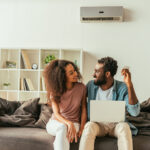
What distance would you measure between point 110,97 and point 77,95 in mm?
292

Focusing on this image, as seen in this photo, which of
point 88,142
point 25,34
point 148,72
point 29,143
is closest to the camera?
point 88,142

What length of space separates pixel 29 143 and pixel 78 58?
197cm

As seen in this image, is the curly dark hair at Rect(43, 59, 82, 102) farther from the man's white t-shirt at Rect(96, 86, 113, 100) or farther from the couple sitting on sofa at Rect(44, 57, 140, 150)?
the man's white t-shirt at Rect(96, 86, 113, 100)

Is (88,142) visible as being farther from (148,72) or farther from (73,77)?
(148,72)

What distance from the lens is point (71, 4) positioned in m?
4.03

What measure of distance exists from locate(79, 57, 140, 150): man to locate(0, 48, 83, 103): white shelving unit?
4.41ft

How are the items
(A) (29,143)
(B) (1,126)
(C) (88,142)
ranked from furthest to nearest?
(B) (1,126)
(A) (29,143)
(C) (88,142)

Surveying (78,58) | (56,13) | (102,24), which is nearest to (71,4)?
→ (56,13)

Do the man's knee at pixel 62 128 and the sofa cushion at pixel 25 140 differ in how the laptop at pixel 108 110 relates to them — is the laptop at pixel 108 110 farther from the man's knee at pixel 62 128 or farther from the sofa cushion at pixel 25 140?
the sofa cushion at pixel 25 140

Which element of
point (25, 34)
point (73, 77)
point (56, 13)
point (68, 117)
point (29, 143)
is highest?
point (56, 13)

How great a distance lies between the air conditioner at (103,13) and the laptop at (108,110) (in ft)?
6.40

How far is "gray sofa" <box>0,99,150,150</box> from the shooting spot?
2.18 metres

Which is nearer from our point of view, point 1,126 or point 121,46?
point 1,126

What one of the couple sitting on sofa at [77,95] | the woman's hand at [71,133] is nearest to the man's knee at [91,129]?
the couple sitting on sofa at [77,95]
